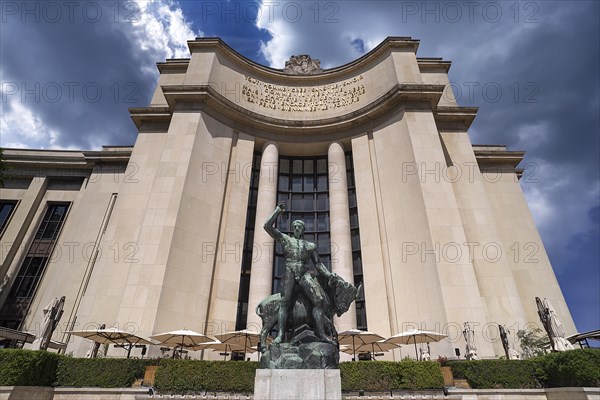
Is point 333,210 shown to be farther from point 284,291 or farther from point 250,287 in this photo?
point 284,291

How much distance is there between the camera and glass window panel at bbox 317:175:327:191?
1354 inches

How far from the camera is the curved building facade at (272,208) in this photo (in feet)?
76.5

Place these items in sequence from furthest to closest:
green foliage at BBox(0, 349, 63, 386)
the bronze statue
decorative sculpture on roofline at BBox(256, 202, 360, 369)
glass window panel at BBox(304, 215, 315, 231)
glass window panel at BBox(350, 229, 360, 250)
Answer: glass window panel at BBox(304, 215, 315, 231) < glass window panel at BBox(350, 229, 360, 250) < green foliage at BBox(0, 349, 63, 386) < the bronze statue < decorative sculpture on roofline at BBox(256, 202, 360, 369)

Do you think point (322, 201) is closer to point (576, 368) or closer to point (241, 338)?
point (241, 338)

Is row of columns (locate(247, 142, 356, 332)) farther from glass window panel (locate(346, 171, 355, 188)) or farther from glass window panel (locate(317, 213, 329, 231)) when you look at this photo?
glass window panel (locate(317, 213, 329, 231))

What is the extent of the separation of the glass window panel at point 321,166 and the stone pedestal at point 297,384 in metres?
28.0

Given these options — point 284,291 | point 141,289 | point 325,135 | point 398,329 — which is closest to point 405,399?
point 284,291

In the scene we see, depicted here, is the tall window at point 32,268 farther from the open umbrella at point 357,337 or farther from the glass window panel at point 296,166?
the open umbrella at point 357,337

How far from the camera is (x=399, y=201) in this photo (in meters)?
27.4

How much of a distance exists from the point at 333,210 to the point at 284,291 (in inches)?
841

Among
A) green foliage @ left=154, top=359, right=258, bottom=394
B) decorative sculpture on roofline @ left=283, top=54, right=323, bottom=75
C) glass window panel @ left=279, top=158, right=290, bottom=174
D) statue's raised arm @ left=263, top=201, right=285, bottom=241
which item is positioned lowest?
green foliage @ left=154, top=359, right=258, bottom=394

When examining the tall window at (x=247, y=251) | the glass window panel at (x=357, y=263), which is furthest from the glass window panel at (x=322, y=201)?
the tall window at (x=247, y=251)

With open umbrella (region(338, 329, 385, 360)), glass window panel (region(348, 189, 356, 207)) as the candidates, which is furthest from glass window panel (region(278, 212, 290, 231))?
open umbrella (region(338, 329, 385, 360))

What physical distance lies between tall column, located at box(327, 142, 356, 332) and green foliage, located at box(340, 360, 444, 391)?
31.7ft
